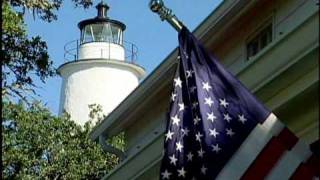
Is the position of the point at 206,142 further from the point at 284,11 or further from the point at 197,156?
the point at 284,11

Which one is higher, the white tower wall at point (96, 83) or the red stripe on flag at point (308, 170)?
the white tower wall at point (96, 83)

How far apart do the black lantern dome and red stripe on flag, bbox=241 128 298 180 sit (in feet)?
129

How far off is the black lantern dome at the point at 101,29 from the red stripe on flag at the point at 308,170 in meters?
39.4

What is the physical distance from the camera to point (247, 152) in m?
8.98

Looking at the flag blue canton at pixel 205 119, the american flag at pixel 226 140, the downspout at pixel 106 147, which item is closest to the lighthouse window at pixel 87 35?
the downspout at pixel 106 147

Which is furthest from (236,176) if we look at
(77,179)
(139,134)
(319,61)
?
(77,179)

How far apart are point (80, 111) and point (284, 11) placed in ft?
91.4

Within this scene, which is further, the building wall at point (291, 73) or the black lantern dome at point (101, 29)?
the black lantern dome at point (101, 29)

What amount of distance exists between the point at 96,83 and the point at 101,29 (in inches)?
277

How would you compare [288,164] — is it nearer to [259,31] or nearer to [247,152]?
[247,152]

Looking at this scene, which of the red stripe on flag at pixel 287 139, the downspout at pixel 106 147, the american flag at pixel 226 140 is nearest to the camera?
the american flag at pixel 226 140

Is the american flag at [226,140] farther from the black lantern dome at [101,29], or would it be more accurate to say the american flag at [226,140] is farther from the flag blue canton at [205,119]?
the black lantern dome at [101,29]

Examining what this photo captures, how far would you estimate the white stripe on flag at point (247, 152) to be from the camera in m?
8.94

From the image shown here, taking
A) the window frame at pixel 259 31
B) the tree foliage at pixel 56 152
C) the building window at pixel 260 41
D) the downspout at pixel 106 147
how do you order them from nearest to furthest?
the window frame at pixel 259 31 → the building window at pixel 260 41 → the downspout at pixel 106 147 → the tree foliage at pixel 56 152
